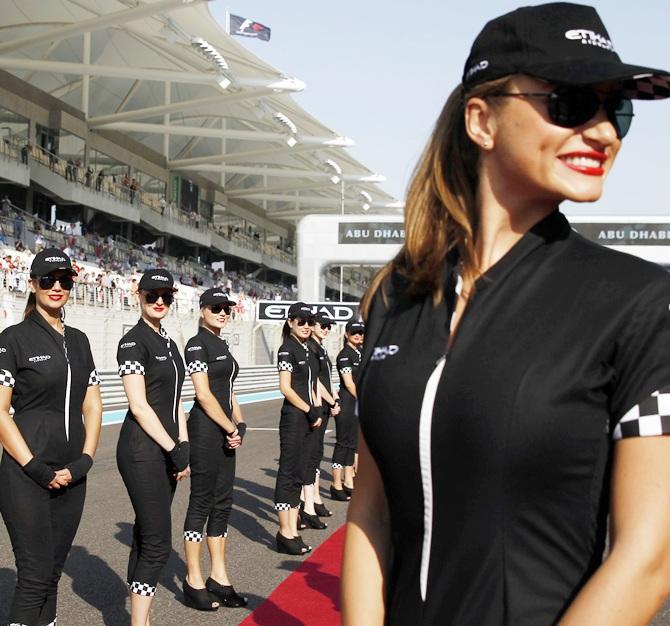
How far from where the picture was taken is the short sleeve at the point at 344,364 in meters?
11.5

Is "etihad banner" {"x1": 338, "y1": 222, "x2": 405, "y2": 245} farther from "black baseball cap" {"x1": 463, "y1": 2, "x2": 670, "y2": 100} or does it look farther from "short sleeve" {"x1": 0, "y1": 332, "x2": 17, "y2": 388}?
"black baseball cap" {"x1": 463, "y1": 2, "x2": 670, "y2": 100}

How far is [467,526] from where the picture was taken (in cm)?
155

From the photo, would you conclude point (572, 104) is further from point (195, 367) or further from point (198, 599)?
point (195, 367)

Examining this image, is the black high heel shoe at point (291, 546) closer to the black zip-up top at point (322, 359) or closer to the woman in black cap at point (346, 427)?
the black zip-up top at point (322, 359)

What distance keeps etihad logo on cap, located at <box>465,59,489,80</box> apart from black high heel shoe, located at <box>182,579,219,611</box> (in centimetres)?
500

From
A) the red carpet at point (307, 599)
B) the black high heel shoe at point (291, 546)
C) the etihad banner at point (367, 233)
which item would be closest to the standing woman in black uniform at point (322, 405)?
the black high heel shoe at point (291, 546)

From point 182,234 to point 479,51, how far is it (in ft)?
179

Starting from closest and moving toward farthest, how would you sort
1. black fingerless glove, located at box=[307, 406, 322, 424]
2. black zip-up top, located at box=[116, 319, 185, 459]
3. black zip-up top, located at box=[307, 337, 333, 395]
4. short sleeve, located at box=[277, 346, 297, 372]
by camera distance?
black zip-up top, located at box=[116, 319, 185, 459], black fingerless glove, located at box=[307, 406, 322, 424], short sleeve, located at box=[277, 346, 297, 372], black zip-up top, located at box=[307, 337, 333, 395]

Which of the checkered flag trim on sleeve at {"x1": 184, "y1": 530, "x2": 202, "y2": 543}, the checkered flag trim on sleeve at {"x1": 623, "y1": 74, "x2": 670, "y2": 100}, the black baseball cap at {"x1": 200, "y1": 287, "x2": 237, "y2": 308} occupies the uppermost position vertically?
the checkered flag trim on sleeve at {"x1": 623, "y1": 74, "x2": 670, "y2": 100}

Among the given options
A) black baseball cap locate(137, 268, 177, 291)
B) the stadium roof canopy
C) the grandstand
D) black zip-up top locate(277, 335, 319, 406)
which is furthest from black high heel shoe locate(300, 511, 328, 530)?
the stadium roof canopy

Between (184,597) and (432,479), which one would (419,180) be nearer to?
(432,479)

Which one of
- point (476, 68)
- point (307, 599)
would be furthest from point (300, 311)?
point (476, 68)

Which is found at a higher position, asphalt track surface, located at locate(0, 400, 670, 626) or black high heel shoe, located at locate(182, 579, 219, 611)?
black high heel shoe, located at locate(182, 579, 219, 611)

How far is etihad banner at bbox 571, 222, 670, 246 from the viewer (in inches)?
958
